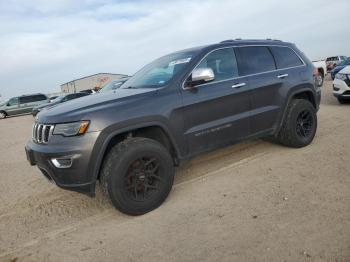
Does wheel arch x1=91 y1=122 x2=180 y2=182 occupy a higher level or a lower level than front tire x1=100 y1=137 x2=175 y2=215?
higher

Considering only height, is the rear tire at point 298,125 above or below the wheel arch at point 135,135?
below

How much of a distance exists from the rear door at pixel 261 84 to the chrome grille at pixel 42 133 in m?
2.69

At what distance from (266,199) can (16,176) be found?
4442 mm

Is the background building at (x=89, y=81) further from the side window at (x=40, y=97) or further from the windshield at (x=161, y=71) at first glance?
the windshield at (x=161, y=71)

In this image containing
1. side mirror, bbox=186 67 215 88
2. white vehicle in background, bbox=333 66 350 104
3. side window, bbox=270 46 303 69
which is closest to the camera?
side mirror, bbox=186 67 215 88

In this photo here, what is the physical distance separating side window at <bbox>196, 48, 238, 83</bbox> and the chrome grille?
203cm

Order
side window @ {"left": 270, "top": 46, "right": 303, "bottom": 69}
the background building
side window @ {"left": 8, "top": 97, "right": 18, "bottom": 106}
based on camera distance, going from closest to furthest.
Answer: side window @ {"left": 270, "top": 46, "right": 303, "bottom": 69}
side window @ {"left": 8, "top": 97, "right": 18, "bottom": 106}
the background building

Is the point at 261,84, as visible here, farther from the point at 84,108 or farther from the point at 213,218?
the point at 84,108

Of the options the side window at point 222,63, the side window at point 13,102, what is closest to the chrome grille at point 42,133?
the side window at point 222,63

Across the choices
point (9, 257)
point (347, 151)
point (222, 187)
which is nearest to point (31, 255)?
point (9, 257)

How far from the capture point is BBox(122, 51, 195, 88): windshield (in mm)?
4680

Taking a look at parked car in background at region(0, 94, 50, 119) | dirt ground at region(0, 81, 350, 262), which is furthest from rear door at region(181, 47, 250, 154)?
parked car in background at region(0, 94, 50, 119)

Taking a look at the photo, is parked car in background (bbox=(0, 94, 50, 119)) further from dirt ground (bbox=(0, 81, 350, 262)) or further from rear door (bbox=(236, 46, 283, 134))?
rear door (bbox=(236, 46, 283, 134))

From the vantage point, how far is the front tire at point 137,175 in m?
3.88
